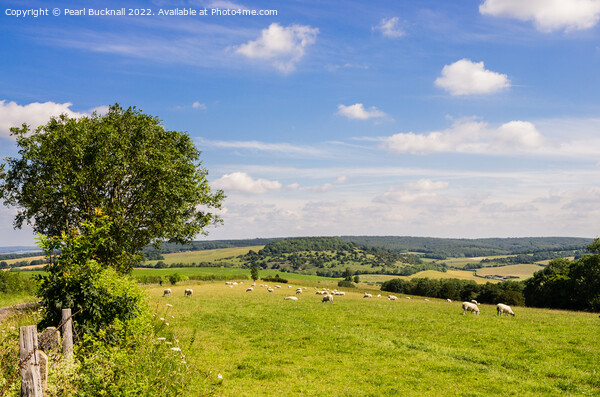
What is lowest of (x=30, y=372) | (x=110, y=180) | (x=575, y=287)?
(x=575, y=287)

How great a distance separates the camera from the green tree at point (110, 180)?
1082 inches

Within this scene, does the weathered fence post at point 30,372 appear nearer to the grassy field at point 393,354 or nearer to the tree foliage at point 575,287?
the grassy field at point 393,354

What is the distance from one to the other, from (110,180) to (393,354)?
2514 centimetres

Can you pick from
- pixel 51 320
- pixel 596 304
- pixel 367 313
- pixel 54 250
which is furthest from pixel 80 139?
pixel 596 304

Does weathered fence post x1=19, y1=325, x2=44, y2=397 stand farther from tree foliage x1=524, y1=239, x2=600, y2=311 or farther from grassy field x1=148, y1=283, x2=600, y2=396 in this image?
tree foliage x1=524, y1=239, x2=600, y2=311

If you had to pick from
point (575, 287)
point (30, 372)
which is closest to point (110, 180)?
point (30, 372)

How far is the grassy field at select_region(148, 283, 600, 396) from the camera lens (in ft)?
45.1

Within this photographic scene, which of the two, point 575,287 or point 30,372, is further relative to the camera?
point 575,287

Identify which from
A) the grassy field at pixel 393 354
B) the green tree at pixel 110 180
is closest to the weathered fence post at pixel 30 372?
the grassy field at pixel 393 354

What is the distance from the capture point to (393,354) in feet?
59.9

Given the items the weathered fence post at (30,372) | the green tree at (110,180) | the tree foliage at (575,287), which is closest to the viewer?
the weathered fence post at (30,372)

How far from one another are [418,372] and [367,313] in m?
15.9

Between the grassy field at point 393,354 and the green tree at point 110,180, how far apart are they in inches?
321

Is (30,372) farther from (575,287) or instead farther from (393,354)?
(575,287)
